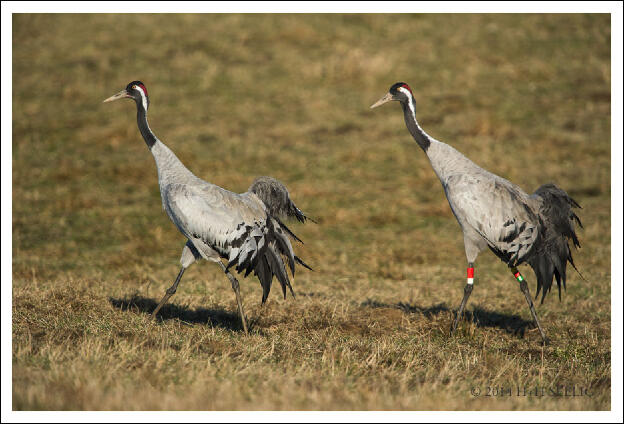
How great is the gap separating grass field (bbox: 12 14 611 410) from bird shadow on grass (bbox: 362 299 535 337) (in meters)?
0.05

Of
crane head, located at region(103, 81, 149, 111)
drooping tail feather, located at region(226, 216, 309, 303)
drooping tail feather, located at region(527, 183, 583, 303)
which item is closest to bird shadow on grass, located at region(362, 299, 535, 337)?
drooping tail feather, located at region(527, 183, 583, 303)

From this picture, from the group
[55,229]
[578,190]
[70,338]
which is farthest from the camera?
[578,190]

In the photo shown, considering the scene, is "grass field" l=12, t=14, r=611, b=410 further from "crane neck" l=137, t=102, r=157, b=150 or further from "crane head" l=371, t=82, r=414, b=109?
"crane head" l=371, t=82, r=414, b=109

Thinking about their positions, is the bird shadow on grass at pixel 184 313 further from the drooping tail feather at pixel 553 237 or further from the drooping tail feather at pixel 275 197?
the drooping tail feather at pixel 553 237

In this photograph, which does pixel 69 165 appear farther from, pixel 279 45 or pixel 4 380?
pixel 4 380

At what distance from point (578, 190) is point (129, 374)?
1068cm

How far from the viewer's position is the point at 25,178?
1382 centimetres

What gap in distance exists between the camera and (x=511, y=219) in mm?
6715

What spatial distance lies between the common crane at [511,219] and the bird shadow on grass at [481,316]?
461 mm

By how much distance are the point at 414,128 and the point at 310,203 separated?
5.90 m

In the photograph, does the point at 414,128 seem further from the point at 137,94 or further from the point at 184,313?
the point at 184,313

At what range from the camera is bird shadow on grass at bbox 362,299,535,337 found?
288 inches

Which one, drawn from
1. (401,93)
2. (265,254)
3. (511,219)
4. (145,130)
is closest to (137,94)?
(145,130)

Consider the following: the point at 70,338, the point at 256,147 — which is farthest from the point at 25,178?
the point at 70,338
